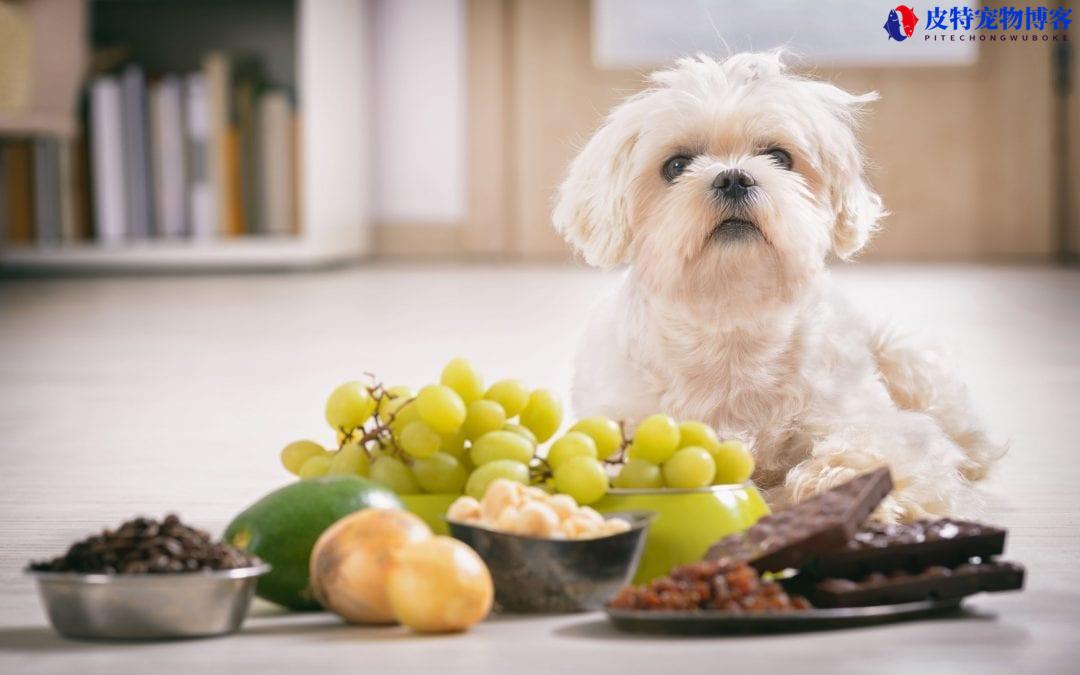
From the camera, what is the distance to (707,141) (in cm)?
210

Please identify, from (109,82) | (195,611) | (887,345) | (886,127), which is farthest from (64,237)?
(195,611)

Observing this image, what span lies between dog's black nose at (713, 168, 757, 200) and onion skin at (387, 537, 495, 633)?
809 mm

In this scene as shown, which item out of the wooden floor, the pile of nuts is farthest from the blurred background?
the pile of nuts

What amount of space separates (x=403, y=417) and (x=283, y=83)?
5.72 meters

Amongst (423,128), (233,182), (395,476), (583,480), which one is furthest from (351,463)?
(423,128)

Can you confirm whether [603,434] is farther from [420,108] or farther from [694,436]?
[420,108]

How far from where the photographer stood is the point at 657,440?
1.59 metres

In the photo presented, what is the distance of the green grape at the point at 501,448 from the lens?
1.62m

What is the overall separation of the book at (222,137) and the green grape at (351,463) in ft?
17.4

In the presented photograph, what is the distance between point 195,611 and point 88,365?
8.48ft

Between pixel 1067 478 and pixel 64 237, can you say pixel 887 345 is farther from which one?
pixel 64 237

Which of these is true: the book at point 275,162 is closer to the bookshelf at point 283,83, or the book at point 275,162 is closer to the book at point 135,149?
the bookshelf at point 283,83

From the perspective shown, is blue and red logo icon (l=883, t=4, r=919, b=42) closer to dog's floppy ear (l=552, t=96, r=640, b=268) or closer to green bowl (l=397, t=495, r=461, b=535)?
dog's floppy ear (l=552, t=96, r=640, b=268)

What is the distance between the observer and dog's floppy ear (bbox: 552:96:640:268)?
217cm
